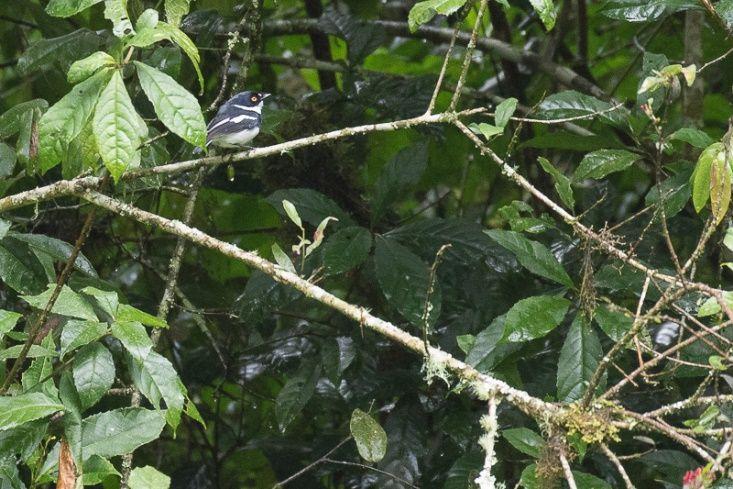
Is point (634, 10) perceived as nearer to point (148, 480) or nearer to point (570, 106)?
point (570, 106)

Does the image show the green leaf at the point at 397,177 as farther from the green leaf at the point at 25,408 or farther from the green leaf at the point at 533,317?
the green leaf at the point at 25,408

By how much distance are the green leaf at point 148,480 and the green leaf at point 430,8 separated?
148 centimetres

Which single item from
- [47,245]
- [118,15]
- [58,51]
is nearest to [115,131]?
[118,15]

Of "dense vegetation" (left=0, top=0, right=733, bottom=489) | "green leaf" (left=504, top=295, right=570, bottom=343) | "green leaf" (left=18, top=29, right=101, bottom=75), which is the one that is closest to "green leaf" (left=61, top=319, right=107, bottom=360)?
"dense vegetation" (left=0, top=0, right=733, bottom=489)

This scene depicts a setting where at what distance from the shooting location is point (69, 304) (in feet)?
8.20

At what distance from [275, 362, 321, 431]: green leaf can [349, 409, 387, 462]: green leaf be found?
0.80m

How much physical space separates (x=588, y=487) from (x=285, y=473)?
6.04ft

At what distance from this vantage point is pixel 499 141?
208 inches

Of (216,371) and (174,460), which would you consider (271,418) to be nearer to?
(216,371)

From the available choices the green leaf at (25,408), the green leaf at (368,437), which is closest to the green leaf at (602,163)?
the green leaf at (368,437)

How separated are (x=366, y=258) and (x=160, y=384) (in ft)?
4.64

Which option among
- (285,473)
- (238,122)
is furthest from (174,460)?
(238,122)

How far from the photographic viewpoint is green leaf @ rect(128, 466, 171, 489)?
2256 millimetres

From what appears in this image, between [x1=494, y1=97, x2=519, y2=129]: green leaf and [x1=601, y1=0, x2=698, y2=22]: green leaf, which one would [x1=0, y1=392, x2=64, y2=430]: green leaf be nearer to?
[x1=494, y1=97, x2=519, y2=129]: green leaf
